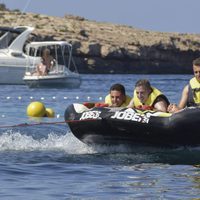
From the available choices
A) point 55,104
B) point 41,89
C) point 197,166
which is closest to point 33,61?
point 41,89

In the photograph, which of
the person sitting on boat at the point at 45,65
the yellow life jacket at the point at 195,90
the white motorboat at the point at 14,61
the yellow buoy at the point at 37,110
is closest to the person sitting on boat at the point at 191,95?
the yellow life jacket at the point at 195,90

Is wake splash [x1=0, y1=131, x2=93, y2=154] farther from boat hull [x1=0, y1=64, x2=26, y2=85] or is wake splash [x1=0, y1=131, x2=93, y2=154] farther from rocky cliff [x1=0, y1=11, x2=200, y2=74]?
rocky cliff [x1=0, y1=11, x2=200, y2=74]

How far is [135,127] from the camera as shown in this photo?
506 inches

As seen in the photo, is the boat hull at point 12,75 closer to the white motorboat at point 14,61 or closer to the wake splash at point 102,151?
the white motorboat at point 14,61

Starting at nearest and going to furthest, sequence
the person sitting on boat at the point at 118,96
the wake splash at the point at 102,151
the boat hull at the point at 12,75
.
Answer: the wake splash at the point at 102,151 < the person sitting on boat at the point at 118,96 < the boat hull at the point at 12,75

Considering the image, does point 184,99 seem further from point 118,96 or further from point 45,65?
point 45,65

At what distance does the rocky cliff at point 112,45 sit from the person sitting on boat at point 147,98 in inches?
2150

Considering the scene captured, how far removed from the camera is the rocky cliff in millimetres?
71188

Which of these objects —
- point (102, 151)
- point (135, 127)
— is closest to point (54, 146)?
point (102, 151)

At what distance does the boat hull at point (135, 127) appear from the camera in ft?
41.1

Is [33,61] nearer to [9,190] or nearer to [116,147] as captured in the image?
[116,147]

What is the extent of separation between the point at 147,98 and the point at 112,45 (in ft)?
202

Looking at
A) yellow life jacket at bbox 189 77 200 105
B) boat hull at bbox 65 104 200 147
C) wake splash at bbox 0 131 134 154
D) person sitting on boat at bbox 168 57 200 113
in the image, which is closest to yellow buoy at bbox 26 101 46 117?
wake splash at bbox 0 131 134 154

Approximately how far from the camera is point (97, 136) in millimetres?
13359
